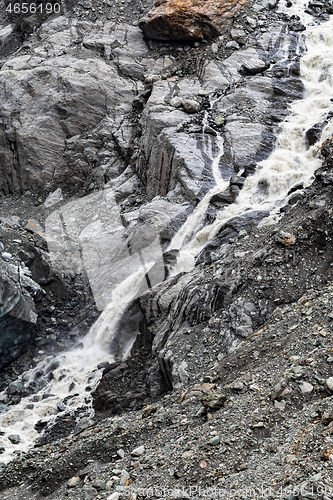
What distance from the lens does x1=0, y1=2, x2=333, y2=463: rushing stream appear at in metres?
13.4

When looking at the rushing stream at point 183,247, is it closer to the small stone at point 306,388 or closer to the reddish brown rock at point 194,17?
the reddish brown rock at point 194,17

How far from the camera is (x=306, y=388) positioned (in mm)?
7605

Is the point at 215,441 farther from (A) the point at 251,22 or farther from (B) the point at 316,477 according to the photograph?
(A) the point at 251,22

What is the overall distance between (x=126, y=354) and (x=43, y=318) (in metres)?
4.38

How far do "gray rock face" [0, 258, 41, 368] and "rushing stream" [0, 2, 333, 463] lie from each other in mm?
1164

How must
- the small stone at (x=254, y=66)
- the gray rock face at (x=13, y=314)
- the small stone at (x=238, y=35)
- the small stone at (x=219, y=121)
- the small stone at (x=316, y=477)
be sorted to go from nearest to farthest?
1. the small stone at (x=316, y=477)
2. the gray rock face at (x=13, y=314)
3. the small stone at (x=219, y=121)
4. the small stone at (x=254, y=66)
5. the small stone at (x=238, y=35)

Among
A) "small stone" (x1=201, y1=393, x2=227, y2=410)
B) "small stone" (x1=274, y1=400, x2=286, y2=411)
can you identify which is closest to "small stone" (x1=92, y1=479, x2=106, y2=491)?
"small stone" (x1=201, y1=393, x2=227, y2=410)

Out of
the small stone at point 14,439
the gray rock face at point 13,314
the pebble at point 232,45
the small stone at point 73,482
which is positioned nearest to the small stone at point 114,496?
the small stone at point 73,482

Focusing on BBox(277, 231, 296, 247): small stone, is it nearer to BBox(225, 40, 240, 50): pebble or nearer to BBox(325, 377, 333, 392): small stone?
BBox(325, 377, 333, 392): small stone

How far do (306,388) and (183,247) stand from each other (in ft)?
34.4

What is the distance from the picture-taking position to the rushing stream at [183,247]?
1344cm

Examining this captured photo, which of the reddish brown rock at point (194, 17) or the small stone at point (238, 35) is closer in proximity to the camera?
the small stone at point (238, 35)

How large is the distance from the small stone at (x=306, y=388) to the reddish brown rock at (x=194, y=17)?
23.2m

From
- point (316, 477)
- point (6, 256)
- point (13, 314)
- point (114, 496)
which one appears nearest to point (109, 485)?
point (114, 496)
